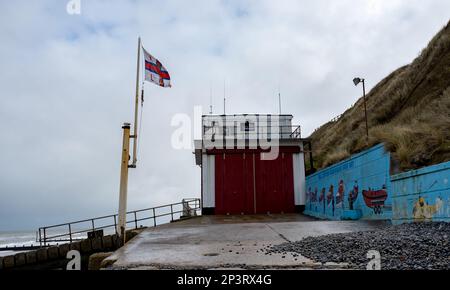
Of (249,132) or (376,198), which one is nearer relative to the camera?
(376,198)

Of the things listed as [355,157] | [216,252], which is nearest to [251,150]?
[355,157]

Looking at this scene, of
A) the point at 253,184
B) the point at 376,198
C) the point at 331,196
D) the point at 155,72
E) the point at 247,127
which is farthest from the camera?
the point at 247,127

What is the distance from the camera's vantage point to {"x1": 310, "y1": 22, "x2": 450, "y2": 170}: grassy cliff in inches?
456

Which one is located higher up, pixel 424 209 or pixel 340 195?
pixel 340 195

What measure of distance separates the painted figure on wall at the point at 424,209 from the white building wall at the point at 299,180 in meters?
12.4

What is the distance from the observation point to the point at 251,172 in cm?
2189

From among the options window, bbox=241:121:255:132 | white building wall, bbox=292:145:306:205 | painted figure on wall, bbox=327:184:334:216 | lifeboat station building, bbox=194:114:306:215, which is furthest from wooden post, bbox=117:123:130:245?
white building wall, bbox=292:145:306:205

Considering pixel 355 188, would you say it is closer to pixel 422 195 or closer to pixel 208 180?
pixel 422 195

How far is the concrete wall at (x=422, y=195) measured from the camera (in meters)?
8.37

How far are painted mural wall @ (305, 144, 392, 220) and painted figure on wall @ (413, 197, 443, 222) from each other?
2047 mm

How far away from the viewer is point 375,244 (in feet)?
20.2

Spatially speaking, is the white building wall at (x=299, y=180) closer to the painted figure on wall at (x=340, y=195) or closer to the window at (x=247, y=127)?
the window at (x=247, y=127)

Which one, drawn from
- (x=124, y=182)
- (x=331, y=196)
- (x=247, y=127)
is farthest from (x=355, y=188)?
(x=247, y=127)

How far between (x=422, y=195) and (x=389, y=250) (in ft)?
13.7
